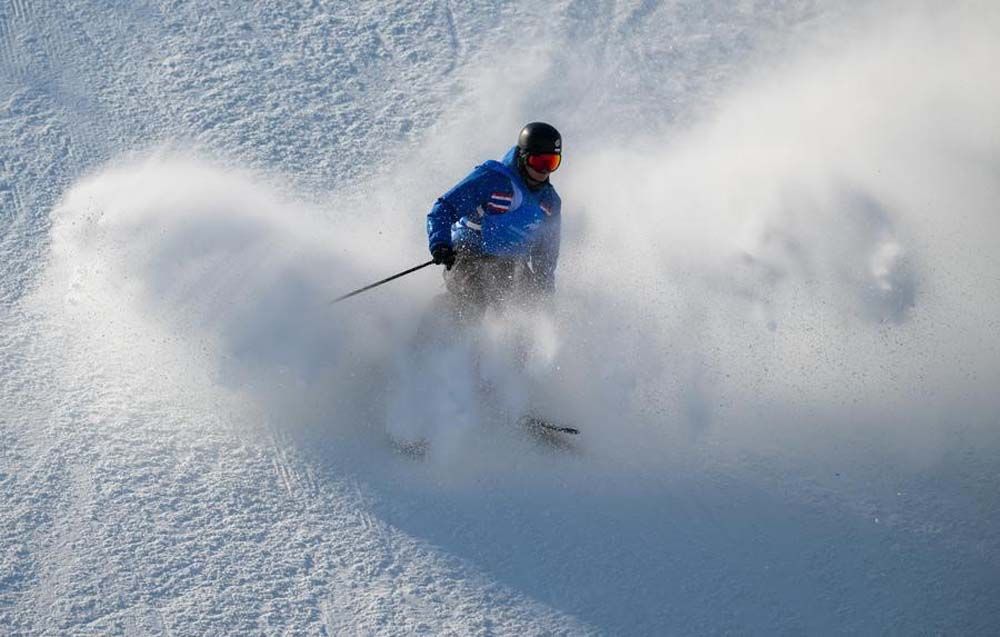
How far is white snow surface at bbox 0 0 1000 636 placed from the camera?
587 cm

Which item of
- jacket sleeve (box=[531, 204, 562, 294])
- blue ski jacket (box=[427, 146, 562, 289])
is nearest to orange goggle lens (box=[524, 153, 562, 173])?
blue ski jacket (box=[427, 146, 562, 289])

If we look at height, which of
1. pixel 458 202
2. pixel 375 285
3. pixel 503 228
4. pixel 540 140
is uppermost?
pixel 540 140

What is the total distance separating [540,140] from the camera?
7.23m

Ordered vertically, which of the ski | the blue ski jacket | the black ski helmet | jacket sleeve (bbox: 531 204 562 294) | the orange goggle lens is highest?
the black ski helmet

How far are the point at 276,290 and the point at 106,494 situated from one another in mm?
2031

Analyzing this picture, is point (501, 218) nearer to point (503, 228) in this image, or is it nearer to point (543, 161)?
point (503, 228)

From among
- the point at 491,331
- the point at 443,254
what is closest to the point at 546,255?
Result: the point at 491,331

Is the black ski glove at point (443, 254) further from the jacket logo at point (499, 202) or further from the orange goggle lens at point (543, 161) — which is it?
the orange goggle lens at point (543, 161)

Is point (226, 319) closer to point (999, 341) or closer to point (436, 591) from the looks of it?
point (436, 591)

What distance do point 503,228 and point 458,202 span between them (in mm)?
384

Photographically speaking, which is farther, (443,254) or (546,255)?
(546,255)

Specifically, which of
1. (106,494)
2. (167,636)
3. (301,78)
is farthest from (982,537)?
(301,78)

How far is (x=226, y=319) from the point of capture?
7375mm

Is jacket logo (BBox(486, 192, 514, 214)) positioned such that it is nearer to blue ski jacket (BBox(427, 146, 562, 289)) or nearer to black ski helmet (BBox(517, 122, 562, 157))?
blue ski jacket (BBox(427, 146, 562, 289))
